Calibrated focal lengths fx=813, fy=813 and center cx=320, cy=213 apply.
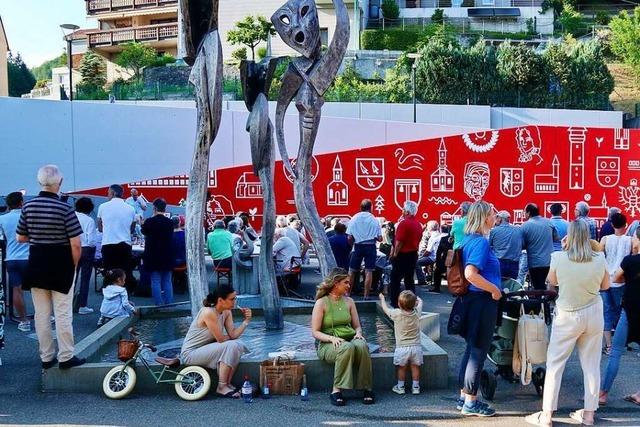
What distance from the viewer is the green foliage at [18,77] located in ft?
216

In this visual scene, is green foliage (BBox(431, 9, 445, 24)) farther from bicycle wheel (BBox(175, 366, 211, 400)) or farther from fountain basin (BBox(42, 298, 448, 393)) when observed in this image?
bicycle wheel (BBox(175, 366, 211, 400))

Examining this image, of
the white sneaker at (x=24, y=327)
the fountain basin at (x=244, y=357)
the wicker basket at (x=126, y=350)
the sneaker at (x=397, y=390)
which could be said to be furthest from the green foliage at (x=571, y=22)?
the wicker basket at (x=126, y=350)

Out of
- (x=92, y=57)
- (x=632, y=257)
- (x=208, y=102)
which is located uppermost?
(x=92, y=57)

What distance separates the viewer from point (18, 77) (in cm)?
6844

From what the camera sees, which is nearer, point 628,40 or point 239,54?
point 239,54

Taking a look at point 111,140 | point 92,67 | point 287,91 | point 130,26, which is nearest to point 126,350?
point 287,91

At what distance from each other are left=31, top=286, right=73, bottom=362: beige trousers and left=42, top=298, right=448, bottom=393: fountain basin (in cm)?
20

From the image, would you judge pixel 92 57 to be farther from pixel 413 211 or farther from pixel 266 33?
pixel 413 211

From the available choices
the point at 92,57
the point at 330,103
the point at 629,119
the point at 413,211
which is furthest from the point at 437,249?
the point at 92,57

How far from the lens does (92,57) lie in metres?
50.9

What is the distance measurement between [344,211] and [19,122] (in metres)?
8.96

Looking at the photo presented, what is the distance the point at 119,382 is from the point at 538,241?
5.99m

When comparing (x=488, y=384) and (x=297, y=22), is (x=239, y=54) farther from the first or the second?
(x=488, y=384)

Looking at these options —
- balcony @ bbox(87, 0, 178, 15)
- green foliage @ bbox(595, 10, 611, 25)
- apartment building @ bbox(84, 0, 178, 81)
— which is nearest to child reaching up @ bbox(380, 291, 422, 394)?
apartment building @ bbox(84, 0, 178, 81)
